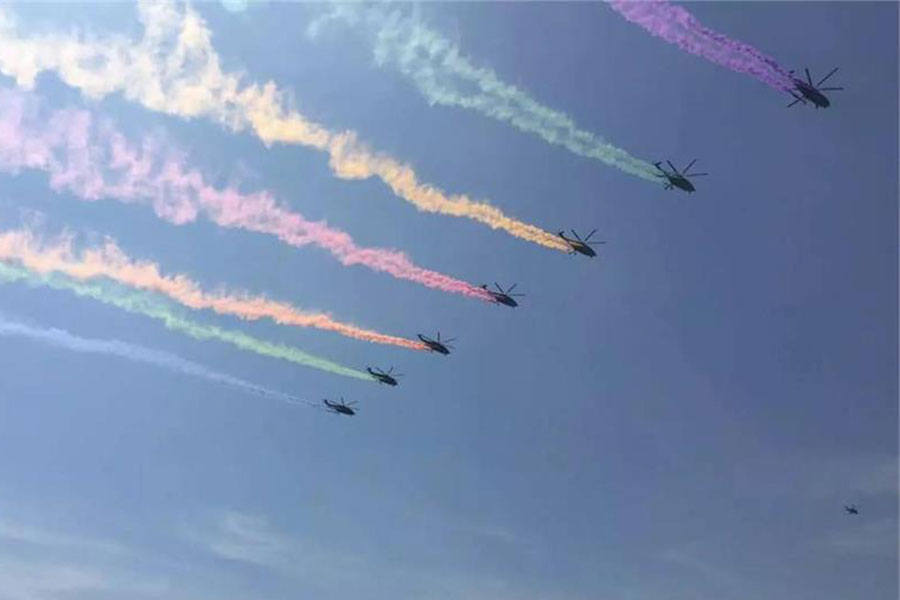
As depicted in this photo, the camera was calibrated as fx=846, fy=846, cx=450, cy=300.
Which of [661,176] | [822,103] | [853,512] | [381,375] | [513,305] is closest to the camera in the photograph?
[822,103]

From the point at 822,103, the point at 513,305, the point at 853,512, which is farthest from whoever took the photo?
the point at 853,512

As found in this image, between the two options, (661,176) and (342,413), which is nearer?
(661,176)

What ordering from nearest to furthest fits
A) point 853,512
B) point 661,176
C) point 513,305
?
1. point 661,176
2. point 513,305
3. point 853,512

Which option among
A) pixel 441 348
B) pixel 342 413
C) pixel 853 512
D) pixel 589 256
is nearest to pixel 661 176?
pixel 589 256

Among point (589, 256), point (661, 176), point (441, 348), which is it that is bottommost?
point (441, 348)

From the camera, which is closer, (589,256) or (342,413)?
(589,256)

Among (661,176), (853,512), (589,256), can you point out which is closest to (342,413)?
(589,256)

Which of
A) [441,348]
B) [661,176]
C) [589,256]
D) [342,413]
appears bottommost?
[342,413]

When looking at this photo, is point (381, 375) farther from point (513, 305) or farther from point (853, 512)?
point (853, 512)

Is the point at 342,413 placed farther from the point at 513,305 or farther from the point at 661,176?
the point at 661,176

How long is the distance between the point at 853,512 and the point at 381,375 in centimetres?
4037

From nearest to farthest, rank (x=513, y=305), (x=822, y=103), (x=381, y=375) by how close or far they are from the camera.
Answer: (x=822, y=103), (x=513, y=305), (x=381, y=375)

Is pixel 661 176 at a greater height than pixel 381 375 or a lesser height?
greater

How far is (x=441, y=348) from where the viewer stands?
49781mm
